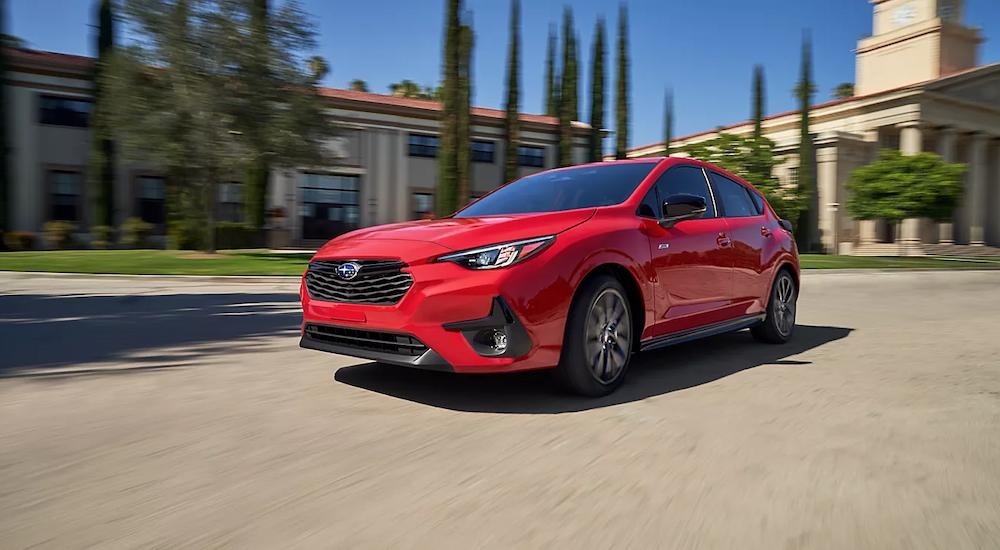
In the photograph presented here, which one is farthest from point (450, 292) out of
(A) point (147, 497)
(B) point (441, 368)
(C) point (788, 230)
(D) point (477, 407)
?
(C) point (788, 230)

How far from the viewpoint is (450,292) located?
14.0ft

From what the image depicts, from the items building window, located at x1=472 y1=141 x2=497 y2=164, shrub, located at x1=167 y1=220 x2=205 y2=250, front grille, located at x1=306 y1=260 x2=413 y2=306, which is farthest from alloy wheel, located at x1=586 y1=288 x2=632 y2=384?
building window, located at x1=472 y1=141 x2=497 y2=164

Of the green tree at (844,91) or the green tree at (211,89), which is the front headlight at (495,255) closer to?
the green tree at (211,89)

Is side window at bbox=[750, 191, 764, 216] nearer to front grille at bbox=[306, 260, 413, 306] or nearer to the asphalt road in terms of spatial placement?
the asphalt road

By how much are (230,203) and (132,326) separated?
2609 cm

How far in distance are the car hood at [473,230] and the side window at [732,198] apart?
2.06m

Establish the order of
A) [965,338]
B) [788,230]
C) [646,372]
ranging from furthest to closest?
1. [965,338]
2. [788,230]
3. [646,372]

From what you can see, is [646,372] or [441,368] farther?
[646,372]

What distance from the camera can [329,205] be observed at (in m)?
35.9

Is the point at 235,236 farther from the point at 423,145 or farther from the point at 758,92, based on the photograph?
the point at 758,92

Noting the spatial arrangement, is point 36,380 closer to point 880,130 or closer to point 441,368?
point 441,368

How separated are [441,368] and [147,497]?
1743mm

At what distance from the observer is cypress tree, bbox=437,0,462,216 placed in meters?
32.8

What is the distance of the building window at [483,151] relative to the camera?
131 feet
